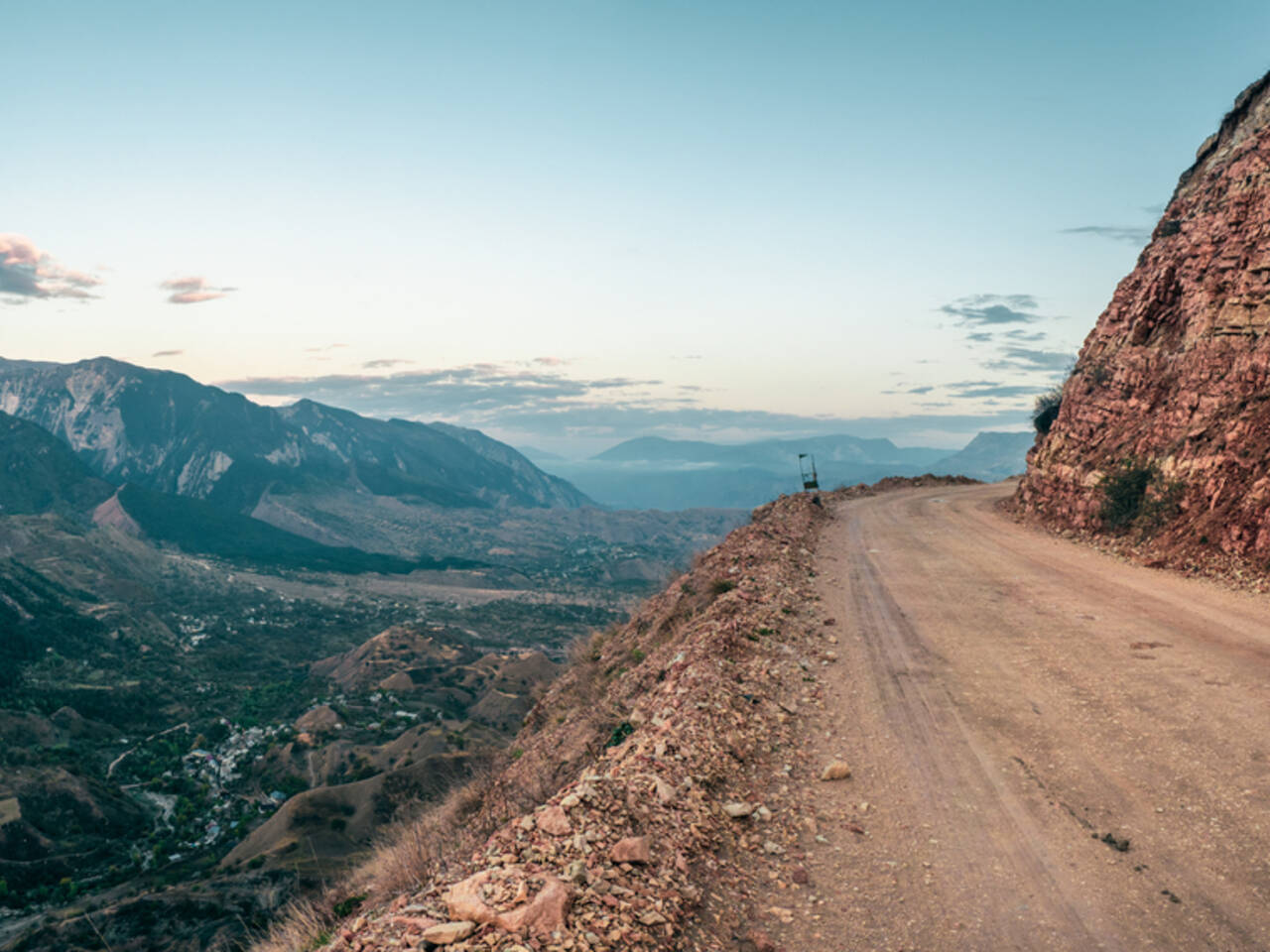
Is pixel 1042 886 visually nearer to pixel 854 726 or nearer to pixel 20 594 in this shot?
pixel 854 726

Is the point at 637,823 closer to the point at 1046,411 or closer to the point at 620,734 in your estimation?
the point at 620,734

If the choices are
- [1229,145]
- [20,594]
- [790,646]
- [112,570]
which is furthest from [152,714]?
[1229,145]

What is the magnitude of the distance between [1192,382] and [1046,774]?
1799 cm

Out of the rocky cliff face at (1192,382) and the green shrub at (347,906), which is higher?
the rocky cliff face at (1192,382)

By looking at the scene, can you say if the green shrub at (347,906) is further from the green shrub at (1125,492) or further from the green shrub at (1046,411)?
the green shrub at (1046,411)

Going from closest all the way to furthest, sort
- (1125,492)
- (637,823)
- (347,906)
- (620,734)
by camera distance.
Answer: (637,823), (347,906), (620,734), (1125,492)

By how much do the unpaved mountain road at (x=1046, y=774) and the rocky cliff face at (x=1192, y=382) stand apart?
128 inches

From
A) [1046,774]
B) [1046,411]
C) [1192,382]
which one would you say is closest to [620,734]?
[1046,774]

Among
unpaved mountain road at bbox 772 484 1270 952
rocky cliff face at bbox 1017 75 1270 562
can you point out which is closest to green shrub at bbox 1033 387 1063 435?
rocky cliff face at bbox 1017 75 1270 562

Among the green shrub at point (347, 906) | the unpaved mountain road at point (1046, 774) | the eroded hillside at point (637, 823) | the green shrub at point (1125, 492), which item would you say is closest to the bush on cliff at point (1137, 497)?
the green shrub at point (1125, 492)

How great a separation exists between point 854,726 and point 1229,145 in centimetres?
3043

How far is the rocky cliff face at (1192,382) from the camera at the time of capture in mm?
16406

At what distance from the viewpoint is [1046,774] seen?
7.58 m

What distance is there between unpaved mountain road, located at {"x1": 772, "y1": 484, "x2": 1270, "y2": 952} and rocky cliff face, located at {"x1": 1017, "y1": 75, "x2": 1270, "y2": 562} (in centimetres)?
325
